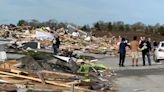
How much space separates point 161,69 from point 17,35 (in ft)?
110

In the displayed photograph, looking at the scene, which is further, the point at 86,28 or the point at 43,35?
the point at 86,28

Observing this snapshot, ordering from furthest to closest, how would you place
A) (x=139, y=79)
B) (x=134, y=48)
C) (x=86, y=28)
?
1. (x=86, y=28)
2. (x=134, y=48)
3. (x=139, y=79)

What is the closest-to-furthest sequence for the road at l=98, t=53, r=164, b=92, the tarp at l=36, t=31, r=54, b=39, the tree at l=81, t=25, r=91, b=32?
the road at l=98, t=53, r=164, b=92, the tarp at l=36, t=31, r=54, b=39, the tree at l=81, t=25, r=91, b=32

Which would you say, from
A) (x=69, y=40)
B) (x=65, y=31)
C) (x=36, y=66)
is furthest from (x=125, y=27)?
(x=36, y=66)

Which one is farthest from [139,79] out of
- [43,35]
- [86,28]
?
[86,28]

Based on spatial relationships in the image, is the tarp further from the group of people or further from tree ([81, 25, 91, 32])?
tree ([81, 25, 91, 32])

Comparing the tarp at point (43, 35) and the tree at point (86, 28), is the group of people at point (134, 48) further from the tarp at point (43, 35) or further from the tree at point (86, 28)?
the tree at point (86, 28)

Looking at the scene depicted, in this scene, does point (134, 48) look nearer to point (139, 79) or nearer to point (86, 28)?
point (139, 79)

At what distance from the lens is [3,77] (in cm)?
1728

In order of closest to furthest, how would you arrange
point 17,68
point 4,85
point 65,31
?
1. point 4,85
2. point 17,68
3. point 65,31

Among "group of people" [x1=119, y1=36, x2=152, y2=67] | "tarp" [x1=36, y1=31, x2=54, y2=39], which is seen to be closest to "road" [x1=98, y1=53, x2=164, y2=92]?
"group of people" [x1=119, y1=36, x2=152, y2=67]

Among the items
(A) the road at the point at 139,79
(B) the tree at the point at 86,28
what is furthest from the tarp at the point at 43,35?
(A) the road at the point at 139,79

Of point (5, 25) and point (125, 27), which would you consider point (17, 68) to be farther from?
point (125, 27)

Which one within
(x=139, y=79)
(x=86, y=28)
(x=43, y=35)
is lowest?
(x=139, y=79)
